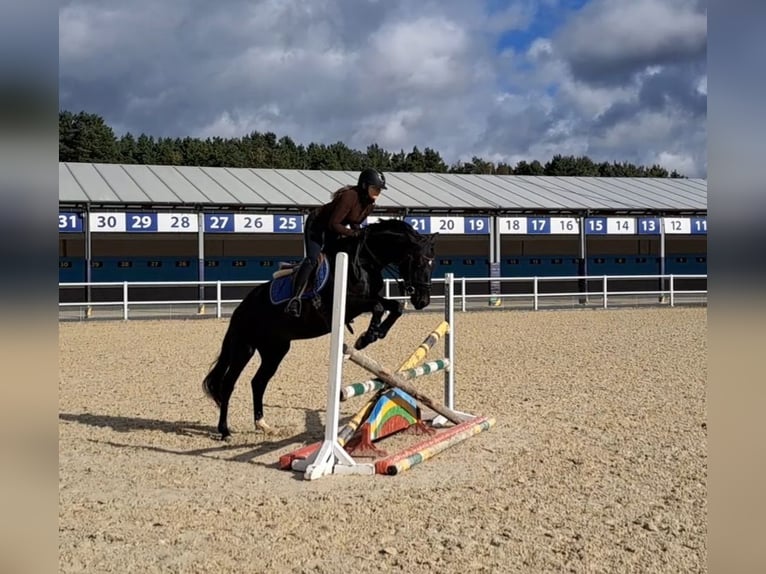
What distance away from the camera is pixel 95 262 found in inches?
1030

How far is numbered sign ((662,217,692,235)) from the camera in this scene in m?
28.2

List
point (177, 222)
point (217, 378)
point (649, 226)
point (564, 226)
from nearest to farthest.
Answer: point (217, 378)
point (177, 222)
point (564, 226)
point (649, 226)

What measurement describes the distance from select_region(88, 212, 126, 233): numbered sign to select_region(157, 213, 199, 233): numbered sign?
3.71 ft

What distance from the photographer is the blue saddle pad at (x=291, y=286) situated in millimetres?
6438

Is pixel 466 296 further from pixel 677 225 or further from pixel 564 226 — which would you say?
pixel 677 225

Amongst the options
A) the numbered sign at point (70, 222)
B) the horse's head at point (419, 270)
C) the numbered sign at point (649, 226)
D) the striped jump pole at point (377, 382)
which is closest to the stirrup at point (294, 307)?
the striped jump pole at point (377, 382)

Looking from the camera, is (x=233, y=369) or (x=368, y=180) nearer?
(x=368, y=180)

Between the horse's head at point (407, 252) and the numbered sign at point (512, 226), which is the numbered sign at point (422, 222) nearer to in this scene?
the numbered sign at point (512, 226)

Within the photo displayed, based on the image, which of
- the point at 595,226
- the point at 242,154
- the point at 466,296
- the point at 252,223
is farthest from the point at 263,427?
the point at 242,154

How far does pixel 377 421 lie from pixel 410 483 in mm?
1141

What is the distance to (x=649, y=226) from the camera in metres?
28.2

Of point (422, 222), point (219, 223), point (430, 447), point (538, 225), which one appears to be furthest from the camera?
point (538, 225)

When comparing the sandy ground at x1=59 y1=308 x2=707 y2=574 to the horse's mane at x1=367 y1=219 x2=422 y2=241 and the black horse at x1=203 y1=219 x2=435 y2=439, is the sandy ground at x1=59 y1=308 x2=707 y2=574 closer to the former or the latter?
the black horse at x1=203 y1=219 x2=435 y2=439
